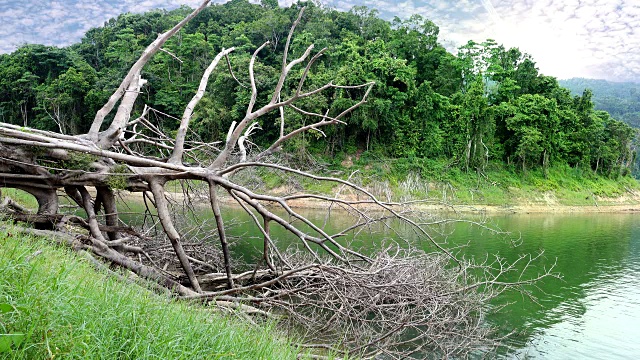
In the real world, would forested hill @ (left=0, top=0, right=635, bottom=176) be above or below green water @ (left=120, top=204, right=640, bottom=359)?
above

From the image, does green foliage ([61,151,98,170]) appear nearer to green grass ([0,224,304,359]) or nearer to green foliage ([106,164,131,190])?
green foliage ([106,164,131,190])

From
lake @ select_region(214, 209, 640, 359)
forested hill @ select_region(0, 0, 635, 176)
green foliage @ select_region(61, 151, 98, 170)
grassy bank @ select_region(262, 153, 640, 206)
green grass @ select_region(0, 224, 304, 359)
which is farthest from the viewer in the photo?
forested hill @ select_region(0, 0, 635, 176)

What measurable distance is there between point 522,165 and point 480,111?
22.6 ft

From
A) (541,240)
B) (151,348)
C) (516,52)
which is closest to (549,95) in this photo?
(516,52)

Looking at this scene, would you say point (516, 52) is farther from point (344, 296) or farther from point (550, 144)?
point (344, 296)

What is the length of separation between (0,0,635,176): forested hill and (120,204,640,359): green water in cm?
1637

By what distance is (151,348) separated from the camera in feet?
8.25

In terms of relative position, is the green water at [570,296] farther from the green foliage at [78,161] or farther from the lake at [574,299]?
the green foliage at [78,161]

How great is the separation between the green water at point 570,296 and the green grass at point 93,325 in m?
3.66

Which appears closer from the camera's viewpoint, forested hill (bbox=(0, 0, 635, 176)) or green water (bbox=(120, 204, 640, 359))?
green water (bbox=(120, 204, 640, 359))

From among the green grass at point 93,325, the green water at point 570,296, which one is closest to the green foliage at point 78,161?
the green grass at point 93,325

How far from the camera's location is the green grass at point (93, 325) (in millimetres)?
2172

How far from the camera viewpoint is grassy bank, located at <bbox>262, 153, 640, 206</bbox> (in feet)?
117

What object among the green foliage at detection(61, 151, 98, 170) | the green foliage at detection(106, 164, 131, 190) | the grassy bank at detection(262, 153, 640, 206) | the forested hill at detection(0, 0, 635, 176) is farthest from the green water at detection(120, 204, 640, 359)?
the forested hill at detection(0, 0, 635, 176)
